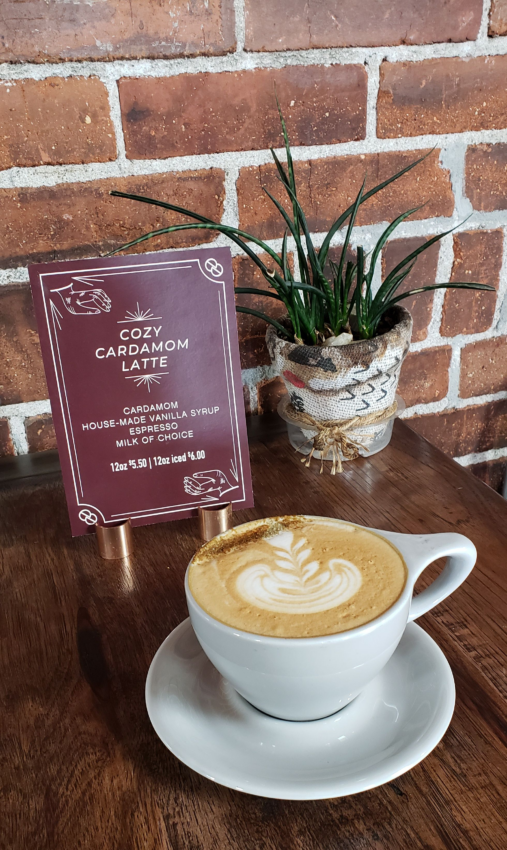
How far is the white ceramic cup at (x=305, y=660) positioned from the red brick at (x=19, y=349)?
1.52 ft

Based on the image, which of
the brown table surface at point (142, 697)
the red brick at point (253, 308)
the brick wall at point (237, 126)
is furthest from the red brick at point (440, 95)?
the brown table surface at point (142, 697)

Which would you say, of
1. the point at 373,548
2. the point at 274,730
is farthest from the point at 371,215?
the point at 274,730

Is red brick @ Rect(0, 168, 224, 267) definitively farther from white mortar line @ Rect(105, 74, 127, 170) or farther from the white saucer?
the white saucer

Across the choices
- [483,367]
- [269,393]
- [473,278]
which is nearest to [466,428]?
[483,367]

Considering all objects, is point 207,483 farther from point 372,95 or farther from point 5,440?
point 372,95

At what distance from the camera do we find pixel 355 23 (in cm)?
73

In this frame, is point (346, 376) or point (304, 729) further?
point (346, 376)

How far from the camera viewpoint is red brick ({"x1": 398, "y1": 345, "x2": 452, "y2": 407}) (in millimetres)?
941

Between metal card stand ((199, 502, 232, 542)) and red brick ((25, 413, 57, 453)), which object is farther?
red brick ((25, 413, 57, 453))

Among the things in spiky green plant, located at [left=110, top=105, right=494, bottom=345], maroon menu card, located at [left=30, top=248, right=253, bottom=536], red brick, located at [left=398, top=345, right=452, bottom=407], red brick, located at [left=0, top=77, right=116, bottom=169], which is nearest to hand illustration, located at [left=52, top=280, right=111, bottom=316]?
maroon menu card, located at [left=30, top=248, right=253, bottom=536]

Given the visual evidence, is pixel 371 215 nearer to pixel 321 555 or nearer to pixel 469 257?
pixel 469 257

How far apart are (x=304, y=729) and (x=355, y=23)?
0.72 m

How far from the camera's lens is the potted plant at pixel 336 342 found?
0.66 meters

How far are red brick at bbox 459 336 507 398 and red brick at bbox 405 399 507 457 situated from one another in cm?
3
